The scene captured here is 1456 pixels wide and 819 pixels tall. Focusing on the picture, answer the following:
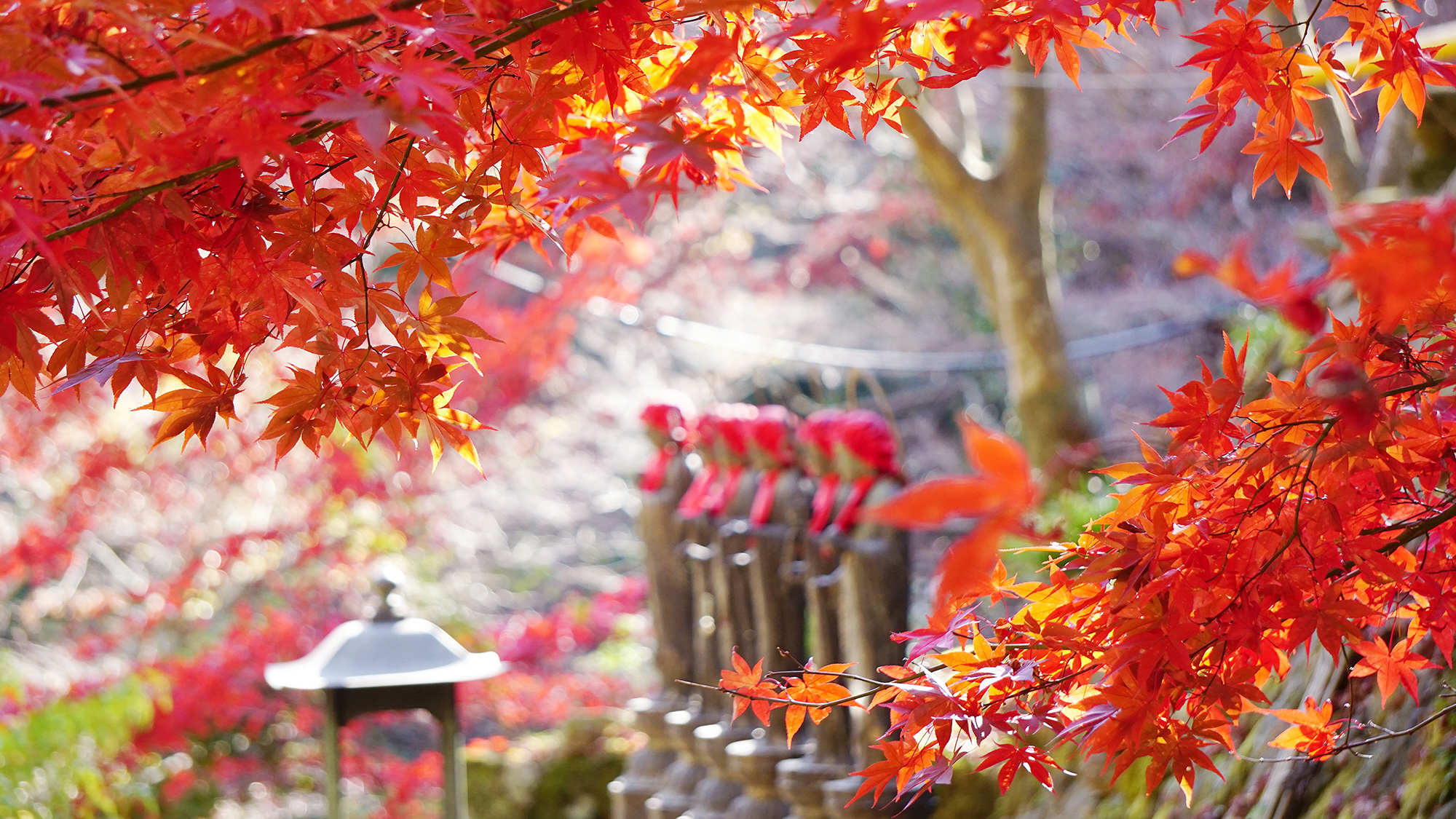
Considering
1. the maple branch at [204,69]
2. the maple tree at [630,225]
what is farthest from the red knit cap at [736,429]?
the maple branch at [204,69]

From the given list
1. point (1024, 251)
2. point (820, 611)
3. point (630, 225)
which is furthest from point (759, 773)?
point (1024, 251)

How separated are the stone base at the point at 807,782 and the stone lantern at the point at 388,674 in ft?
3.33

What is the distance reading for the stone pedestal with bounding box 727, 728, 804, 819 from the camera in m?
3.82

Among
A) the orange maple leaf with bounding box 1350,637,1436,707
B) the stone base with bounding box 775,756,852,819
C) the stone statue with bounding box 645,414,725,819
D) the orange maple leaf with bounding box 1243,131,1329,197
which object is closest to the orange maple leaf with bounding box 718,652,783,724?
the orange maple leaf with bounding box 1350,637,1436,707

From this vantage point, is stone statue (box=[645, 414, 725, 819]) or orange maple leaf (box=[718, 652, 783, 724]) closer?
orange maple leaf (box=[718, 652, 783, 724])

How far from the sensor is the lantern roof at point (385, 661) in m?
3.62

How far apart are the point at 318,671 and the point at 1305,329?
3.43m

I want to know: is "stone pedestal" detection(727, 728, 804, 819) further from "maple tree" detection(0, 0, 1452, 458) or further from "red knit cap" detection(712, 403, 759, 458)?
"maple tree" detection(0, 0, 1452, 458)

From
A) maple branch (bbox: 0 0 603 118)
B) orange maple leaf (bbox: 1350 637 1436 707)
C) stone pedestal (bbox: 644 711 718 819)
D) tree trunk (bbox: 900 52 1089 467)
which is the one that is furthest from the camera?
tree trunk (bbox: 900 52 1089 467)

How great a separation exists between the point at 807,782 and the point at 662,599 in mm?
1517

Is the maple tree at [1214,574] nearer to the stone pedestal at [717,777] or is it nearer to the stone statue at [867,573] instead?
the stone statue at [867,573]

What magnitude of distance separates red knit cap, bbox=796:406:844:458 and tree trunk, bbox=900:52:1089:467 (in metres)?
3.20

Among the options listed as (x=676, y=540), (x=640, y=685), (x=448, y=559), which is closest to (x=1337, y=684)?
(x=676, y=540)

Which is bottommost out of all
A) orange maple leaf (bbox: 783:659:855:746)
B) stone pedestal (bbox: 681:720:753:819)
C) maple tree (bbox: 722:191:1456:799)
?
stone pedestal (bbox: 681:720:753:819)
